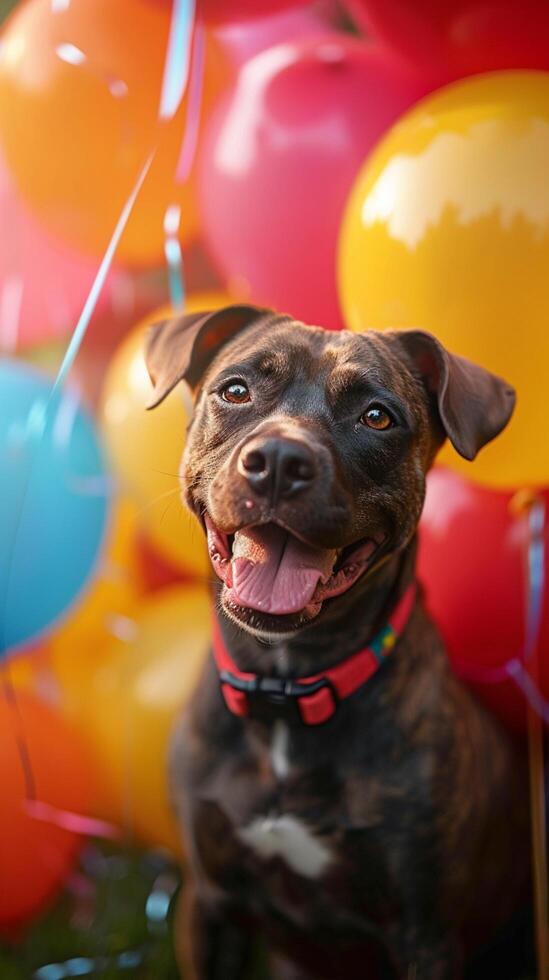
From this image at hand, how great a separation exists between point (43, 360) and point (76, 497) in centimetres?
76

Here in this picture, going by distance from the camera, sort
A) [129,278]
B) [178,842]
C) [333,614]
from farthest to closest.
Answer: [129,278]
[178,842]
[333,614]

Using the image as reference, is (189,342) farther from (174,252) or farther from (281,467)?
(174,252)

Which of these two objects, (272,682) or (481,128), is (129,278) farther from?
(272,682)

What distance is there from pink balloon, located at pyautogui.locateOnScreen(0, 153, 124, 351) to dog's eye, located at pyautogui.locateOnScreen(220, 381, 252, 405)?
5.00 feet

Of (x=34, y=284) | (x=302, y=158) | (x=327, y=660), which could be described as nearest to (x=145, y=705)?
(x=327, y=660)

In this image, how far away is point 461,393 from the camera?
196 cm

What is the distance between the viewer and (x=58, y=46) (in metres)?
2.76

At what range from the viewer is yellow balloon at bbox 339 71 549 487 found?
7.11ft

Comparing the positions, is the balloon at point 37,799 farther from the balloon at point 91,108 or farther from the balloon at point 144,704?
the balloon at point 91,108

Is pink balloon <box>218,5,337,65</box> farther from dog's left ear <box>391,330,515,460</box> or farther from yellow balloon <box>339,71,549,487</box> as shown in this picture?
dog's left ear <box>391,330,515,460</box>

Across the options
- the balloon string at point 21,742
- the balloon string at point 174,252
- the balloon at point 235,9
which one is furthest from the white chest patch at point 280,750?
the balloon at point 235,9

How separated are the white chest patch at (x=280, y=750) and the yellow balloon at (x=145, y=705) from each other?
73 centimetres

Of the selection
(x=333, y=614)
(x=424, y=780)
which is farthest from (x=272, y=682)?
(x=424, y=780)

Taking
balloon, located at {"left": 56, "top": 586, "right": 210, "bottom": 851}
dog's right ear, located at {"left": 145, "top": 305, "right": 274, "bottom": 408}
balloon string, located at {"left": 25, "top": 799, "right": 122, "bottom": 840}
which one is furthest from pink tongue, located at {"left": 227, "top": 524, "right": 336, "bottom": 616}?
balloon string, located at {"left": 25, "top": 799, "right": 122, "bottom": 840}
